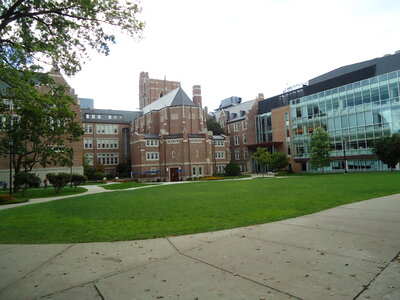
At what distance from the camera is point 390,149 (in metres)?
35.2

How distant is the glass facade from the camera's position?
4034 centimetres

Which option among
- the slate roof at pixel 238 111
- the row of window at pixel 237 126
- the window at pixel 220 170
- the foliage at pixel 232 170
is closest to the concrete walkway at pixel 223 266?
the foliage at pixel 232 170

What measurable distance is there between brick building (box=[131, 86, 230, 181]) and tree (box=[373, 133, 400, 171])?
99.4 ft

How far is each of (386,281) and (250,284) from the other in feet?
6.44

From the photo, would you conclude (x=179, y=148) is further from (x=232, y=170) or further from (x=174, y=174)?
(x=232, y=170)

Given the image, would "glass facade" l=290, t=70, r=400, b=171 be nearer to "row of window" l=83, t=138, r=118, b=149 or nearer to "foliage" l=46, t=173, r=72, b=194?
"foliage" l=46, t=173, r=72, b=194

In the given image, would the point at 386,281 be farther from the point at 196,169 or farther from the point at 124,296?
the point at 196,169

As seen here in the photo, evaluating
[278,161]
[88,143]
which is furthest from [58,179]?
[88,143]

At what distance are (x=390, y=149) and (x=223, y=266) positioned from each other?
130 feet

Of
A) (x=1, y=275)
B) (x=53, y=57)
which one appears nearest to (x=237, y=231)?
(x=1, y=275)

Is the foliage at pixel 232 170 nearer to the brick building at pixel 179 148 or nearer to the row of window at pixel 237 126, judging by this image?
the brick building at pixel 179 148

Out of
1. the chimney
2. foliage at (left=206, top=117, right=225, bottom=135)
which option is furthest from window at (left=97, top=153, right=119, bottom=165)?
foliage at (left=206, top=117, right=225, bottom=135)

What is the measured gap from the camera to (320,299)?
3.42 metres

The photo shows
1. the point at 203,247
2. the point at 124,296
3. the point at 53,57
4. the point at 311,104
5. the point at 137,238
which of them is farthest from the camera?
the point at 311,104
